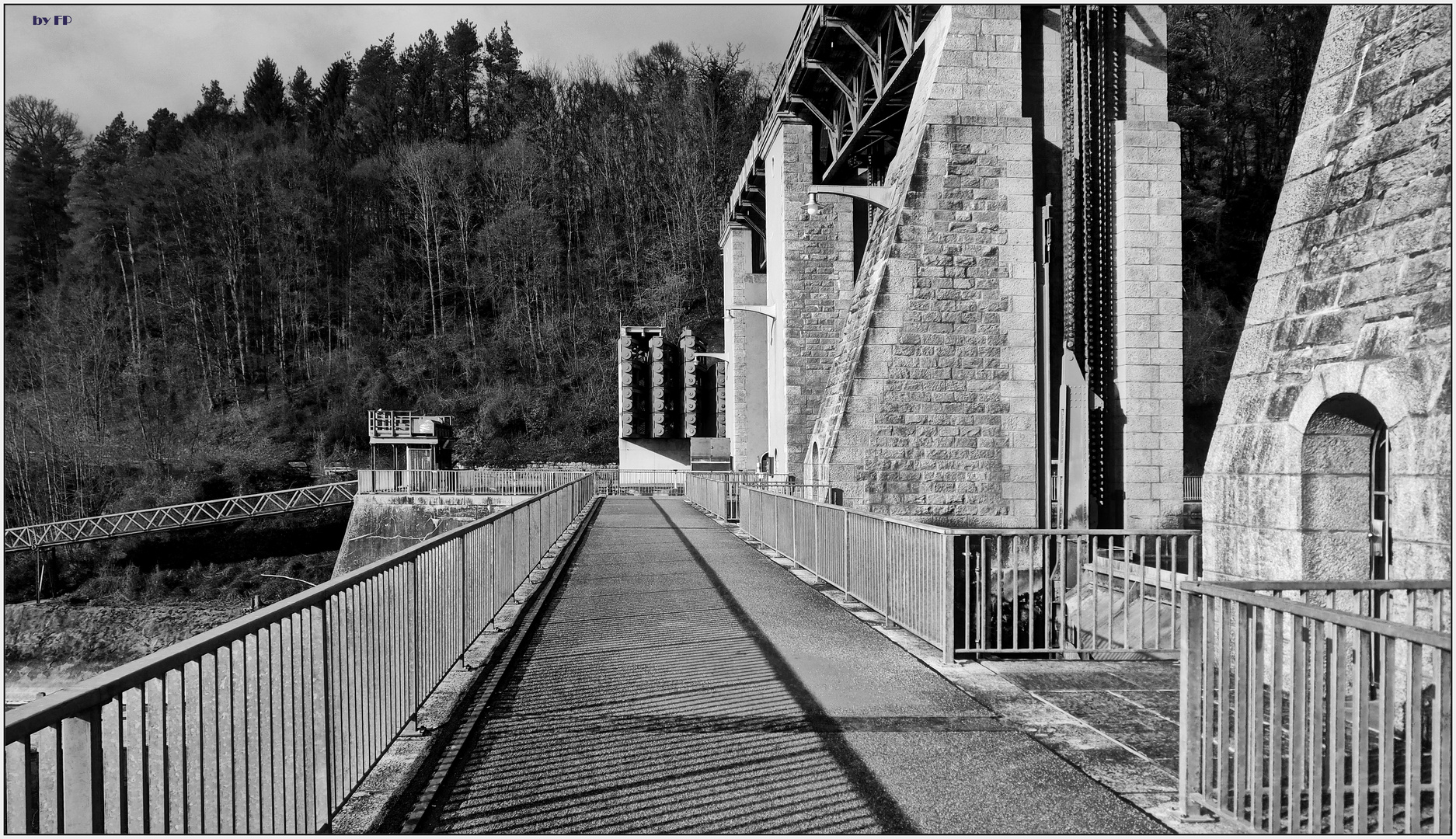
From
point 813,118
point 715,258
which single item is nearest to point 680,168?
point 715,258

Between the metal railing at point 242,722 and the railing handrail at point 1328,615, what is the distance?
11.8 feet

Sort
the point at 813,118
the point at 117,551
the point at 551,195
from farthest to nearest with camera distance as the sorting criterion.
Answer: the point at 551,195 → the point at 117,551 → the point at 813,118

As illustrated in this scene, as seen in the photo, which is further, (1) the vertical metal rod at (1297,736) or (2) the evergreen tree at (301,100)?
(2) the evergreen tree at (301,100)

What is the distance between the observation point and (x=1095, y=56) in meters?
16.1

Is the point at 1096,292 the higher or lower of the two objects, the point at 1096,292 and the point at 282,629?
the higher

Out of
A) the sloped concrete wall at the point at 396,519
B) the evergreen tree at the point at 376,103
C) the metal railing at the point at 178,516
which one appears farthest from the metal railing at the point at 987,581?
the evergreen tree at the point at 376,103

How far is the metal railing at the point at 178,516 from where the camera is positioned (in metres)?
35.7

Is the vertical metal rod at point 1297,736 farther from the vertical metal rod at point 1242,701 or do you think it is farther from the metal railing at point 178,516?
the metal railing at point 178,516

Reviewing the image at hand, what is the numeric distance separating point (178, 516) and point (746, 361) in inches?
924

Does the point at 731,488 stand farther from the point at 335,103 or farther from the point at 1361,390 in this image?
the point at 335,103

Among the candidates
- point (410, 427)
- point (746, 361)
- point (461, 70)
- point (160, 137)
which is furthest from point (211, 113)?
point (746, 361)

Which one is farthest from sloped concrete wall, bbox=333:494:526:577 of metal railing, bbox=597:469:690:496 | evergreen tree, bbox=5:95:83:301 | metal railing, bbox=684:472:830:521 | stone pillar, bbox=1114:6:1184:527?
evergreen tree, bbox=5:95:83:301

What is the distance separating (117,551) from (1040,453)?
35.7m

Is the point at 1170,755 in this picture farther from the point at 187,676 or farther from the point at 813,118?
the point at 813,118
